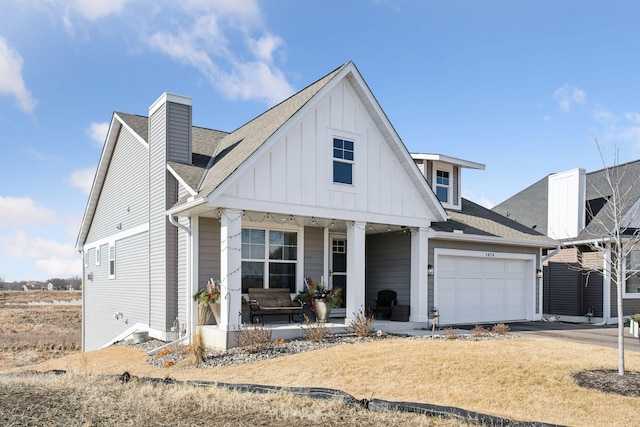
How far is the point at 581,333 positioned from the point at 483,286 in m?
3.19

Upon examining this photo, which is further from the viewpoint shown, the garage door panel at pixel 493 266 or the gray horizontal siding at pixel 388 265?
the garage door panel at pixel 493 266

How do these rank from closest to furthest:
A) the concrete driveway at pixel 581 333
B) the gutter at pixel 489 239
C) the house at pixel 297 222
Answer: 1. the house at pixel 297 222
2. the concrete driveway at pixel 581 333
3. the gutter at pixel 489 239

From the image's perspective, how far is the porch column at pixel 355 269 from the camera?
12695mm

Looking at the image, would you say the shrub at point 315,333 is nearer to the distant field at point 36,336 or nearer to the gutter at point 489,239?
the gutter at point 489,239

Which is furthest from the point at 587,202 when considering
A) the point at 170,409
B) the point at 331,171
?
the point at 170,409

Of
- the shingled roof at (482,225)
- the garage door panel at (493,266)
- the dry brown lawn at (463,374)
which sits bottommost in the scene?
the dry brown lawn at (463,374)

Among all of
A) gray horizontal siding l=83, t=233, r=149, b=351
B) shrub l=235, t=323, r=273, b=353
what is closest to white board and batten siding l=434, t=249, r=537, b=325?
shrub l=235, t=323, r=273, b=353

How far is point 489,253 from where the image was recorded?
16500mm

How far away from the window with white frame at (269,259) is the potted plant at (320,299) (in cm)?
84

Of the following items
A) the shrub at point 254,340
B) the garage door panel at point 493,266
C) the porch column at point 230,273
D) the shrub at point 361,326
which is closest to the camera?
the shrub at point 254,340

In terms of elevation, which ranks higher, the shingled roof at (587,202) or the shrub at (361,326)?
the shingled roof at (587,202)

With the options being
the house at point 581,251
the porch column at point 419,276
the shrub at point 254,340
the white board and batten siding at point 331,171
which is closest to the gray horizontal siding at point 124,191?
the white board and batten siding at point 331,171

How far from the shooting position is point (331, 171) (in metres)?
12.6

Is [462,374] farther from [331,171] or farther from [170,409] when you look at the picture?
[331,171]
